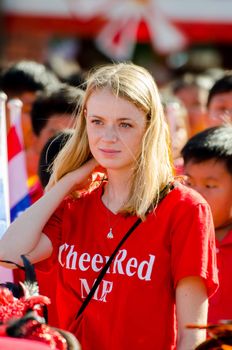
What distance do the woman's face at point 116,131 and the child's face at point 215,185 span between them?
3.75 ft

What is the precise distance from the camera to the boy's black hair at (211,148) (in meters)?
5.13

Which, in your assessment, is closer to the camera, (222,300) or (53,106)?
(222,300)

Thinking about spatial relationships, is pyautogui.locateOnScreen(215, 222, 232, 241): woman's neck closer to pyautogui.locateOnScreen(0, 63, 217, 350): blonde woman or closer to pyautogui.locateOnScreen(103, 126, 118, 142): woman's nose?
pyautogui.locateOnScreen(0, 63, 217, 350): blonde woman

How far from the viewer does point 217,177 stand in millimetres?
5043

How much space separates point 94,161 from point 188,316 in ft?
2.62

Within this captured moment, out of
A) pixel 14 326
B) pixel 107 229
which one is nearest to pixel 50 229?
pixel 107 229

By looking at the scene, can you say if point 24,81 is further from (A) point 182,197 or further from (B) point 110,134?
(A) point 182,197

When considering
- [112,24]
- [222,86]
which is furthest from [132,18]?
[222,86]

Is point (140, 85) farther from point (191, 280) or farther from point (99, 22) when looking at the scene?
point (99, 22)

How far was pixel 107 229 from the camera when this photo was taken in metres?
3.89

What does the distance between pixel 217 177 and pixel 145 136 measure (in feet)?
4.12

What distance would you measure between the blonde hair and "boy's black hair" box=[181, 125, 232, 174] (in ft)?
3.79

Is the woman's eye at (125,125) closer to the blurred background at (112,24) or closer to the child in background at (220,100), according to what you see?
the child in background at (220,100)

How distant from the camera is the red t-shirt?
3688 millimetres
